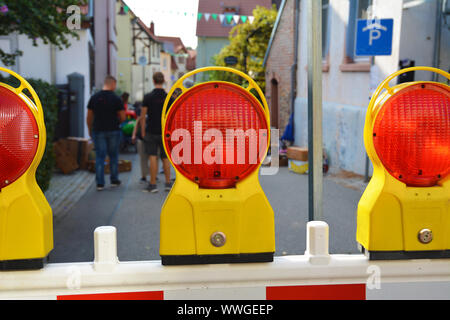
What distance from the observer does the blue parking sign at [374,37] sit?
920cm

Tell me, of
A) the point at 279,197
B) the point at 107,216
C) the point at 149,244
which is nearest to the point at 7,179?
the point at 149,244

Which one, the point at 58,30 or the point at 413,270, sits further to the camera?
the point at 58,30

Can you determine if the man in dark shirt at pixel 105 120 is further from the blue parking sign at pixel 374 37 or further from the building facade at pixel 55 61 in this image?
the building facade at pixel 55 61

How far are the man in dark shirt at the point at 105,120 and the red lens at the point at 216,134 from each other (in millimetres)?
7618

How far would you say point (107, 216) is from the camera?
7.38 m

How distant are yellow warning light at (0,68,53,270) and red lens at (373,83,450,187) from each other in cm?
107

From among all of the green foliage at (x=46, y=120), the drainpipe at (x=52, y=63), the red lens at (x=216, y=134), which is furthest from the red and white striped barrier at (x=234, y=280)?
the drainpipe at (x=52, y=63)

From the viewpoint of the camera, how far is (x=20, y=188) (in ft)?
5.47

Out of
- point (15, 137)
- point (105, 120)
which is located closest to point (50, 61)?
point (105, 120)

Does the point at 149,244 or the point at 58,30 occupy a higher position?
the point at 58,30

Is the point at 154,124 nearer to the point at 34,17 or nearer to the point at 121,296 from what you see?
the point at 34,17

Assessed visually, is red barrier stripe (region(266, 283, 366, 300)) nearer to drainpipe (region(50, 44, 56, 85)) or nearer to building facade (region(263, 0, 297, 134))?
drainpipe (region(50, 44, 56, 85))

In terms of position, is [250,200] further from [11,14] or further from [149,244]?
[11,14]
